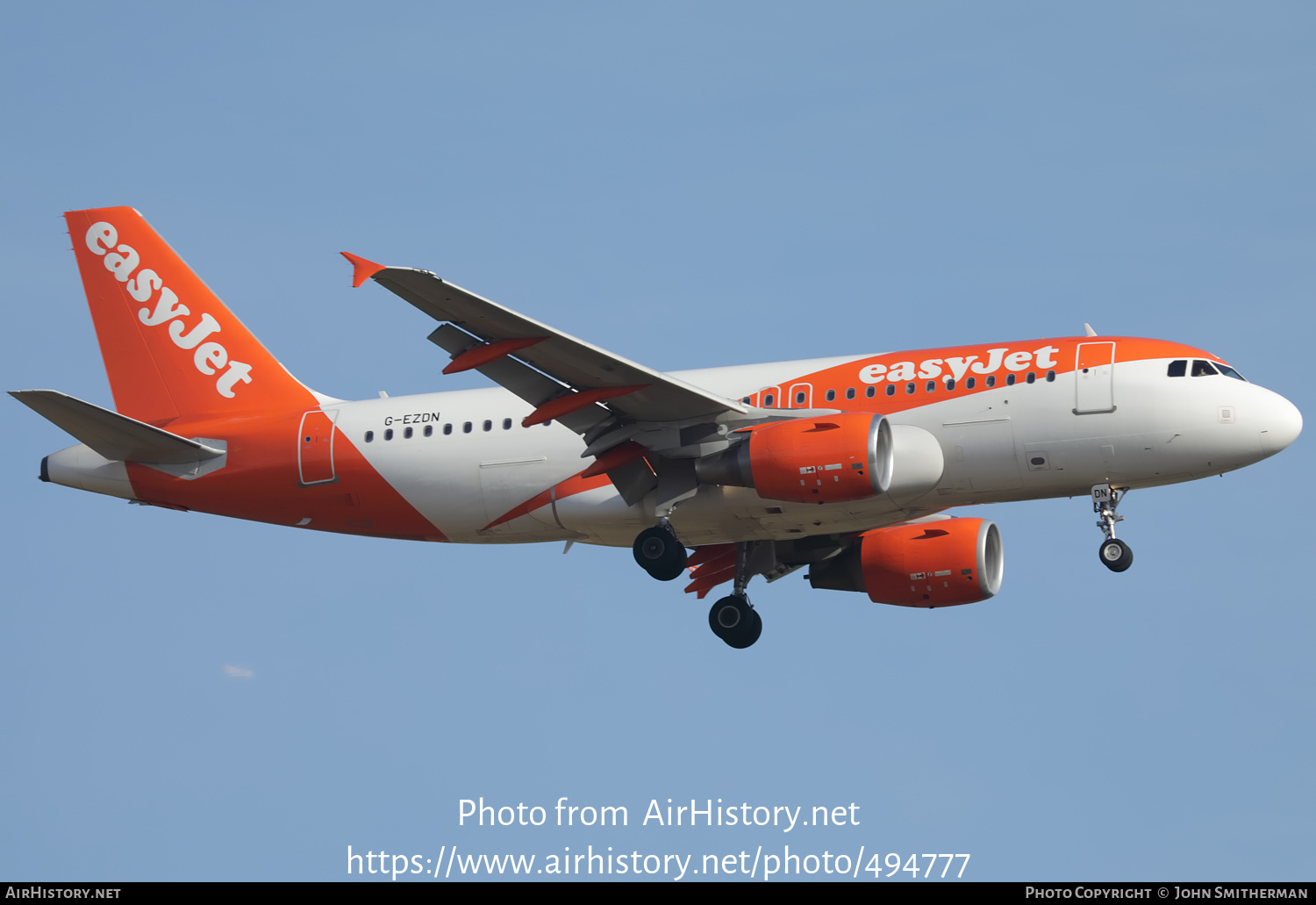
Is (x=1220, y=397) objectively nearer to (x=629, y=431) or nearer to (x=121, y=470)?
(x=629, y=431)

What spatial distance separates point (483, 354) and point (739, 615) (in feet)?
32.2

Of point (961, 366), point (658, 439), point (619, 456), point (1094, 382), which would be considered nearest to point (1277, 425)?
point (1094, 382)

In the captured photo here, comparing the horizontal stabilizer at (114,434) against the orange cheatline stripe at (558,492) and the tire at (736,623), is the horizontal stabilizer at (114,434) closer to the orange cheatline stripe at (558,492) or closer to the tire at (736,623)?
the orange cheatline stripe at (558,492)

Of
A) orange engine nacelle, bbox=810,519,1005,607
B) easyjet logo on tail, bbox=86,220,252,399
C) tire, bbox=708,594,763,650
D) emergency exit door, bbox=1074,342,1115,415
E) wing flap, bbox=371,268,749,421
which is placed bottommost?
tire, bbox=708,594,763,650

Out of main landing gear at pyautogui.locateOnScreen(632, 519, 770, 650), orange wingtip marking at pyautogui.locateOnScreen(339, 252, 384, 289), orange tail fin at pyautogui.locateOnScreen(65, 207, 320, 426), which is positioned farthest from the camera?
orange tail fin at pyautogui.locateOnScreen(65, 207, 320, 426)

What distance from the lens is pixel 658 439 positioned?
32.0m

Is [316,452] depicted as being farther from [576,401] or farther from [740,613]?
[740,613]

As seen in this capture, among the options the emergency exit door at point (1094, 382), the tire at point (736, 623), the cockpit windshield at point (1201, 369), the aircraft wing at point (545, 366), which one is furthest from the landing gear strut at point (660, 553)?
the cockpit windshield at point (1201, 369)

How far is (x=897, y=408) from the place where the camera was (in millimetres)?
31500

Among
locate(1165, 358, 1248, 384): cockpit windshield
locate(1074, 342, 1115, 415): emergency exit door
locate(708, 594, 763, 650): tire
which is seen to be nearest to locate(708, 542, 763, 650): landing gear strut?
locate(708, 594, 763, 650): tire

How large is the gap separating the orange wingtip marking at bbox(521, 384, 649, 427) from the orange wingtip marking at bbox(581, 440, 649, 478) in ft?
4.74

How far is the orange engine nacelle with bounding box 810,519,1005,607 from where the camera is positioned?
34656mm

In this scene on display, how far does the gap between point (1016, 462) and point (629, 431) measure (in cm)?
756

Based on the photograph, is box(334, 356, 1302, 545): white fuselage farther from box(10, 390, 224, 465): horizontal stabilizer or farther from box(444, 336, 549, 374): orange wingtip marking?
box(444, 336, 549, 374): orange wingtip marking
